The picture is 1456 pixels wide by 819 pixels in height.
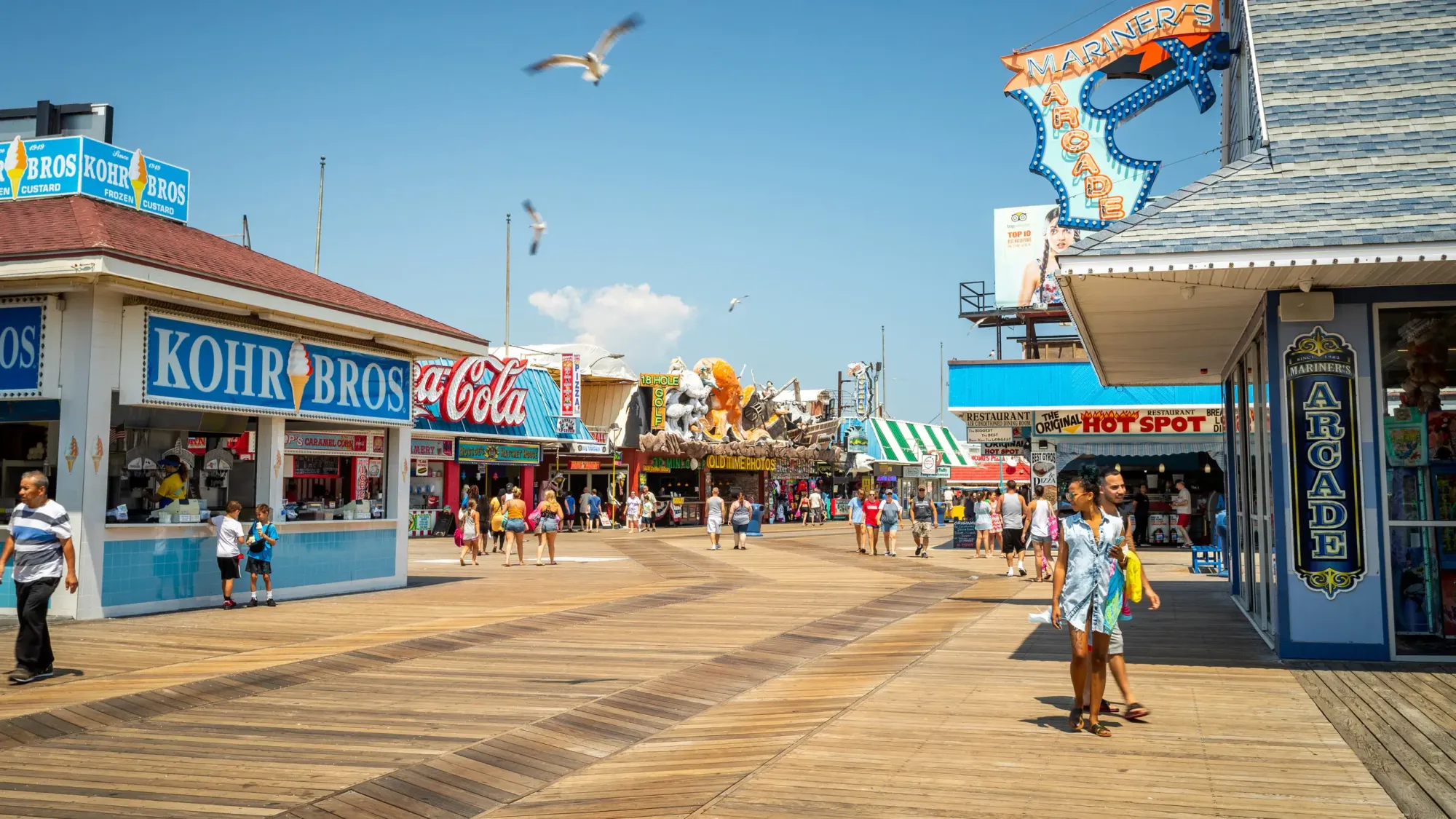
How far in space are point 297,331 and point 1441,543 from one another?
1385cm

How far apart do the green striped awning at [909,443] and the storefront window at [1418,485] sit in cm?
5274

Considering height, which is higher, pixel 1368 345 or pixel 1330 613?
pixel 1368 345

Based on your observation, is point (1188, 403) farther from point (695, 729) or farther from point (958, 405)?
point (695, 729)

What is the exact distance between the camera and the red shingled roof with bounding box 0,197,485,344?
12523 mm

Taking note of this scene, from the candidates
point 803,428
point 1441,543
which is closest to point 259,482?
point 1441,543

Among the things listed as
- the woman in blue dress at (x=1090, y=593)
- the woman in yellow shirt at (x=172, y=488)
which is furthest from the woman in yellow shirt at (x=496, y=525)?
the woman in blue dress at (x=1090, y=593)

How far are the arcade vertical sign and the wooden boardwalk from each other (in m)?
1.02

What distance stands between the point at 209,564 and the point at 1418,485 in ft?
44.5

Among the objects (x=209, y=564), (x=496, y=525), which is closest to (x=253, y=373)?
(x=209, y=564)

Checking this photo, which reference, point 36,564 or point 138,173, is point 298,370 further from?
point 36,564

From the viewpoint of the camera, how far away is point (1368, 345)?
9273mm

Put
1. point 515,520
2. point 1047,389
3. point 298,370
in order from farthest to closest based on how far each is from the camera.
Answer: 1. point 1047,389
2. point 515,520
3. point 298,370

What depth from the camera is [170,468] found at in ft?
Answer: 50.3

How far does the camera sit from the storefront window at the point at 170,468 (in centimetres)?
1413
